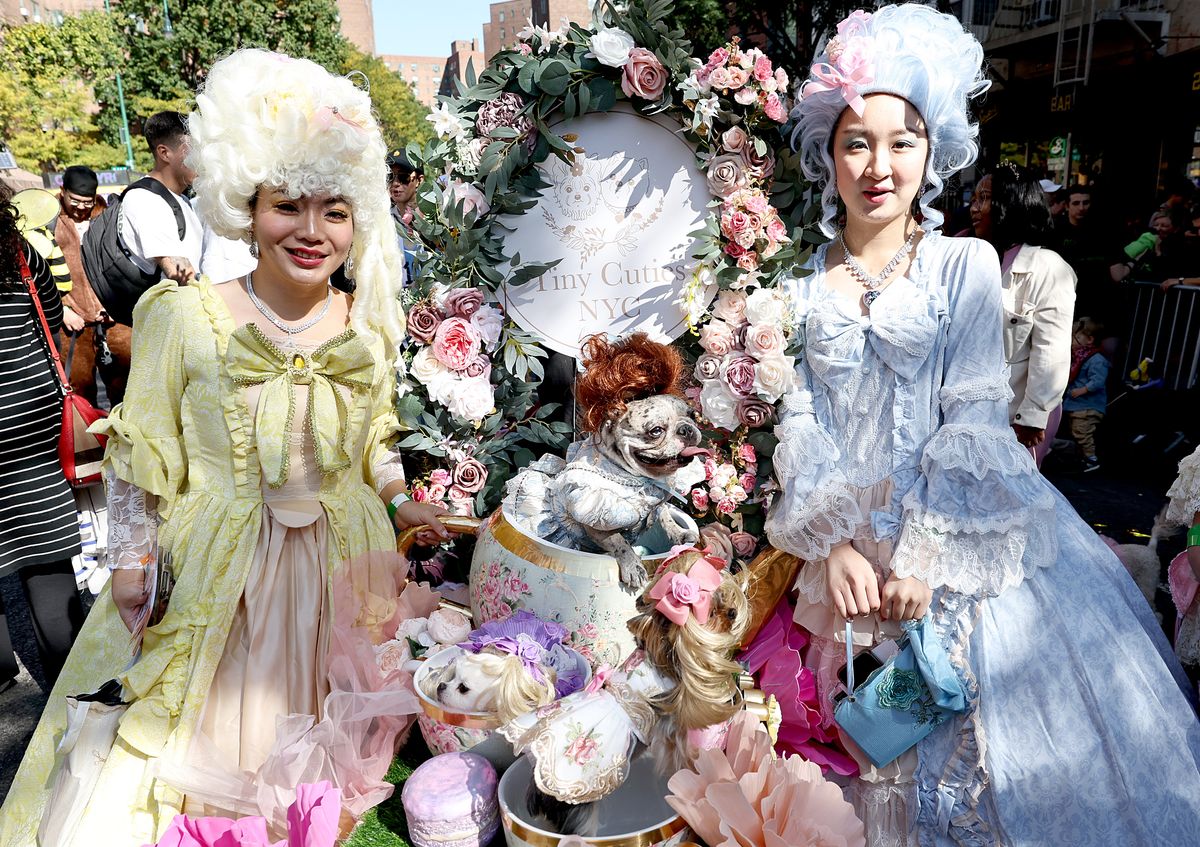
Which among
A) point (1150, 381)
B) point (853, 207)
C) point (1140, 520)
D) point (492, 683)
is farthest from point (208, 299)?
point (1150, 381)

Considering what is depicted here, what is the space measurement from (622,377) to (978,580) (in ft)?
2.84

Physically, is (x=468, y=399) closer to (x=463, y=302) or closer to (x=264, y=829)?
(x=463, y=302)

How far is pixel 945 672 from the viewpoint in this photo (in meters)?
1.76

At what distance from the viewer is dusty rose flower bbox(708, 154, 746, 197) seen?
7.27 feet

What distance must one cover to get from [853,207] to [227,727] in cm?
175

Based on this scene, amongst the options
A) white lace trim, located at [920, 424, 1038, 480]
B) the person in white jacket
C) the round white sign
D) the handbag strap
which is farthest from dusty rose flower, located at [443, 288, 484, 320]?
the person in white jacket

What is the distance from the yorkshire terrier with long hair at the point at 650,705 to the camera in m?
1.38

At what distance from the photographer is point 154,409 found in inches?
70.5

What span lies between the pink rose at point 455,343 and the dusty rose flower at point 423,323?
0.02m

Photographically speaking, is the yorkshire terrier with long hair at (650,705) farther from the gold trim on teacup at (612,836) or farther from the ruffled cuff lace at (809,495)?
the ruffled cuff lace at (809,495)

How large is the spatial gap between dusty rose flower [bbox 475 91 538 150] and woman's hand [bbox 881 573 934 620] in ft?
4.72

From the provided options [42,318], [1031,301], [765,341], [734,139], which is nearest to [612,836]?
[765,341]

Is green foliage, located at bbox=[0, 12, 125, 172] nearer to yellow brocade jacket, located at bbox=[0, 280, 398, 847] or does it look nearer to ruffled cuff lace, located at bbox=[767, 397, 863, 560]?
yellow brocade jacket, located at bbox=[0, 280, 398, 847]

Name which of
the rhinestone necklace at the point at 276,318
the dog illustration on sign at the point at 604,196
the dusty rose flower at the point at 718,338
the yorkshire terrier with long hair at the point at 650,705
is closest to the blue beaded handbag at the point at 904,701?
the yorkshire terrier with long hair at the point at 650,705
